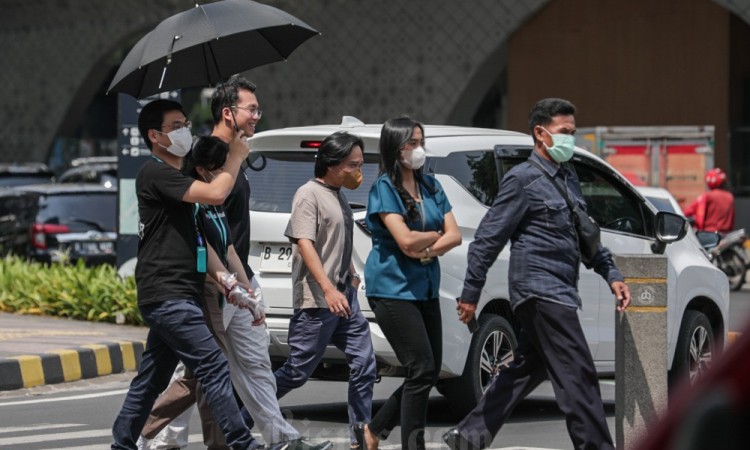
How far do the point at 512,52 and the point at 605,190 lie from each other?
849 inches

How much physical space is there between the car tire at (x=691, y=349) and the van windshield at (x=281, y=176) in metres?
2.33

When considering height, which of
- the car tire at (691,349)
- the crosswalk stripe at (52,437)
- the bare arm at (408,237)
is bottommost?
the crosswalk stripe at (52,437)

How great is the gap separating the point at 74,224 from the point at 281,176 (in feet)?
34.4

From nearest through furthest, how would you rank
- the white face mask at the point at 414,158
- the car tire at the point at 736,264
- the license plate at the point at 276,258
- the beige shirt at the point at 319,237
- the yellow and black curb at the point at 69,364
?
1. the white face mask at the point at 414,158
2. the beige shirt at the point at 319,237
3. the license plate at the point at 276,258
4. the yellow and black curb at the point at 69,364
5. the car tire at the point at 736,264

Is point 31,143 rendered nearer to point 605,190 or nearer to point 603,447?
point 605,190

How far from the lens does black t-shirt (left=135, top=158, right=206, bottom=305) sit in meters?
5.58

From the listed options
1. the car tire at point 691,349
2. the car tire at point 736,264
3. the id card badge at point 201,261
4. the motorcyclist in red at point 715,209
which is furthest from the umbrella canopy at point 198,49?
the car tire at point 736,264

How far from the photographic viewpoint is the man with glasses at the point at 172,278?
5.57 metres

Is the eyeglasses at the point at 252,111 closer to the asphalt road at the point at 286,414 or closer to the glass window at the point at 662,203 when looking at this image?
the asphalt road at the point at 286,414

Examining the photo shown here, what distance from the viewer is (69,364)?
10.4 m

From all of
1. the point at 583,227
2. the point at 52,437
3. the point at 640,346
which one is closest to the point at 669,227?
the point at 640,346

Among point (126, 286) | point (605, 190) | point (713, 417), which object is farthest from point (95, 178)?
point (713, 417)

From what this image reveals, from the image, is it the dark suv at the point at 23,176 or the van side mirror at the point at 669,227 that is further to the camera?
the dark suv at the point at 23,176

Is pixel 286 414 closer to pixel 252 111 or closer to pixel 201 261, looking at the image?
pixel 252 111
